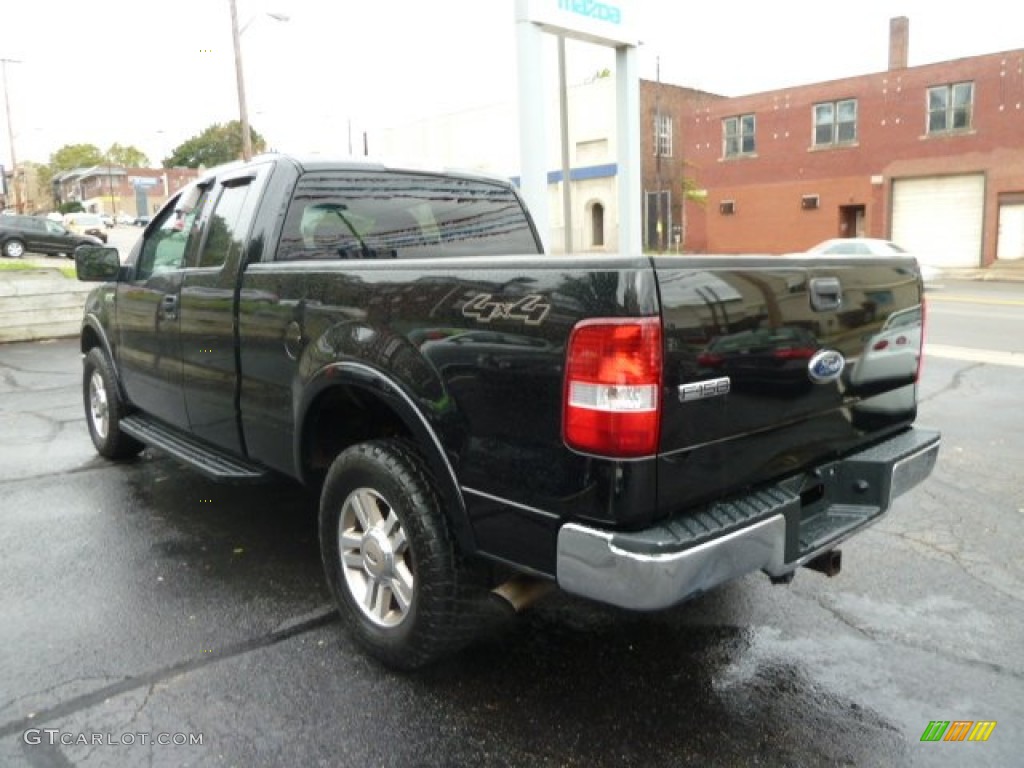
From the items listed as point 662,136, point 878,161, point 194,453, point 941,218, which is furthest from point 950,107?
point 194,453

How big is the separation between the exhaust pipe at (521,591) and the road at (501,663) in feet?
1.20

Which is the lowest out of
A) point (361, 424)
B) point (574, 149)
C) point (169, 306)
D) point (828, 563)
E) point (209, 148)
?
point (828, 563)

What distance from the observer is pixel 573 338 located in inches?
92.5

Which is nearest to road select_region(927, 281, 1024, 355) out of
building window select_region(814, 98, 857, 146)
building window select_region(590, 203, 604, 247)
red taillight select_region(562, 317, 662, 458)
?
red taillight select_region(562, 317, 662, 458)

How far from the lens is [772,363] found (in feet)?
8.77

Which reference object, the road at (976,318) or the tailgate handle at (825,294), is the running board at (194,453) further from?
the road at (976,318)

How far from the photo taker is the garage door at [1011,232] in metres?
29.0

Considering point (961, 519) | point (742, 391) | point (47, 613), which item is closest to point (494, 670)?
point (742, 391)

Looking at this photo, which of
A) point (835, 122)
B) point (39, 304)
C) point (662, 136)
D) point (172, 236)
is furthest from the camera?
point (662, 136)

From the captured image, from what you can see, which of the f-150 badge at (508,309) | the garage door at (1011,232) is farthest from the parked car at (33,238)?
the garage door at (1011,232)

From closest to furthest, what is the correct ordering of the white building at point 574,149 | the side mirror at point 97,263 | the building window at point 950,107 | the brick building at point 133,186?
the side mirror at point 97,263
the building window at point 950,107
the white building at point 574,149
the brick building at point 133,186

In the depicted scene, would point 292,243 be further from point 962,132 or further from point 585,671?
point 962,132

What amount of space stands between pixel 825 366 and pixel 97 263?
434cm

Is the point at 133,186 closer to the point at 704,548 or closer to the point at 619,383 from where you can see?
the point at 619,383
